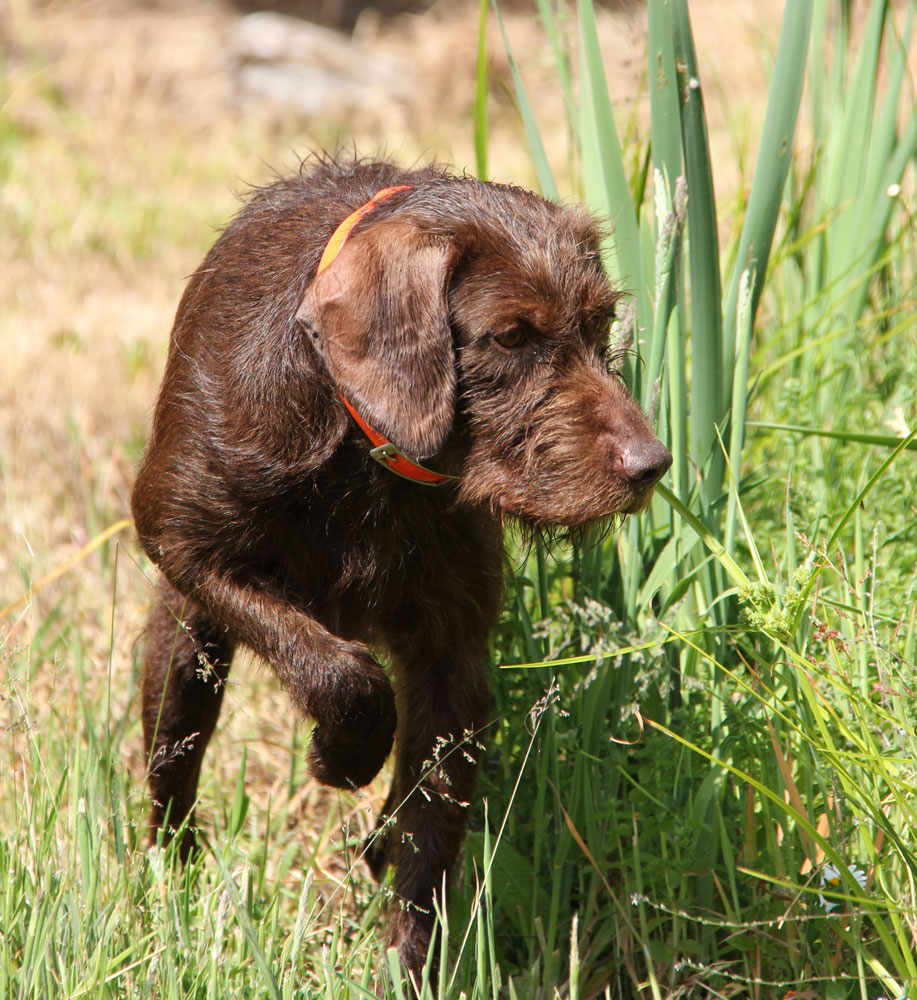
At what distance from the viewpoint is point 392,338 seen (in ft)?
7.51

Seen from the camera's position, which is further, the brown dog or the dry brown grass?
the dry brown grass

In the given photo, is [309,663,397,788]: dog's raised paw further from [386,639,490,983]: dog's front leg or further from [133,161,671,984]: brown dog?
[386,639,490,983]: dog's front leg

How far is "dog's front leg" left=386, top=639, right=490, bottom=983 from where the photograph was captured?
269 centimetres

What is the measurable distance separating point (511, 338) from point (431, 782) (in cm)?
99

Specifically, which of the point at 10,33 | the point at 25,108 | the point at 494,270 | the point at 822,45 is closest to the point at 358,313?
the point at 494,270

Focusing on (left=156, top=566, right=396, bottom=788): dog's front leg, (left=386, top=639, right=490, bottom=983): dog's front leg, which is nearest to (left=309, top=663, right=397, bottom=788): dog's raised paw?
(left=156, top=566, right=396, bottom=788): dog's front leg

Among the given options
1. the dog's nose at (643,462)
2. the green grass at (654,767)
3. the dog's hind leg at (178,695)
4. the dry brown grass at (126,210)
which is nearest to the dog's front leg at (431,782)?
the green grass at (654,767)

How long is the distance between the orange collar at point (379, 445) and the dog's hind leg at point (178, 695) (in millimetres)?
809

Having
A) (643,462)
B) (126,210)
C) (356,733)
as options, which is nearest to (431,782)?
(356,733)

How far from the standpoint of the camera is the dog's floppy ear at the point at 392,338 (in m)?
2.28

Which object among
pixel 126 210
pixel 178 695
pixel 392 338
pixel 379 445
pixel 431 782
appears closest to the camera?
pixel 392 338

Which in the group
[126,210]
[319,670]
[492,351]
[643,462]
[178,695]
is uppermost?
[126,210]

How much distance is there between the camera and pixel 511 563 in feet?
9.78

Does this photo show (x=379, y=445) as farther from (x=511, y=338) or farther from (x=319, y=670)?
(x=319, y=670)
